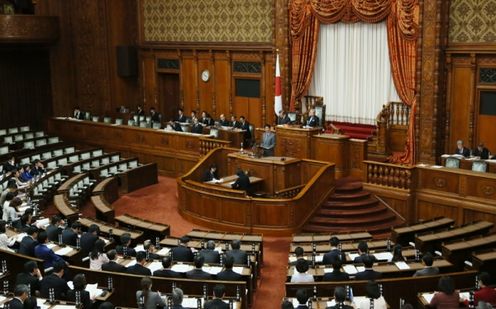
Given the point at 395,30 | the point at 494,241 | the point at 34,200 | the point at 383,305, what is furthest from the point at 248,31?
the point at 383,305

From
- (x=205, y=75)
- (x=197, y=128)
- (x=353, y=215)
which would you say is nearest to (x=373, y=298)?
(x=353, y=215)

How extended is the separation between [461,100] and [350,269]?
7.57 m

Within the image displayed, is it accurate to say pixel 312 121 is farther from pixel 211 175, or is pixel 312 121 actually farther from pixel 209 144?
pixel 209 144

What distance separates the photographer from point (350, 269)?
9086 mm

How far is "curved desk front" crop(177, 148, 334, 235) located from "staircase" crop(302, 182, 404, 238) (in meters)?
0.21

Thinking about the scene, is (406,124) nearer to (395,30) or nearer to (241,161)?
(395,30)

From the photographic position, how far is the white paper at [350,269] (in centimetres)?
897

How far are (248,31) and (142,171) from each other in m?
5.64

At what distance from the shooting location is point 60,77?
75.0ft

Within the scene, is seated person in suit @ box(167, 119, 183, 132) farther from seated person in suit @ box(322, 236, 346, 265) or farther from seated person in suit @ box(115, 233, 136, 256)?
seated person in suit @ box(322, 236, 346, 265)

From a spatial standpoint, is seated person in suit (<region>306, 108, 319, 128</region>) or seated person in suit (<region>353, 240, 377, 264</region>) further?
seated person in suit (<region>306, 108, 319, 128</region>)

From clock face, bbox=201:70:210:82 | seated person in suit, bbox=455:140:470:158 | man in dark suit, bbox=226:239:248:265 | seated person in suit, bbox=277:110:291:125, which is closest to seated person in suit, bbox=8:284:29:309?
man in dark suit, bbox=226:239:248:265

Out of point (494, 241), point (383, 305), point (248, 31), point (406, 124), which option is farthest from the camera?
point (248, 31)

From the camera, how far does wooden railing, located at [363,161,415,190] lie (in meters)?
13.6
